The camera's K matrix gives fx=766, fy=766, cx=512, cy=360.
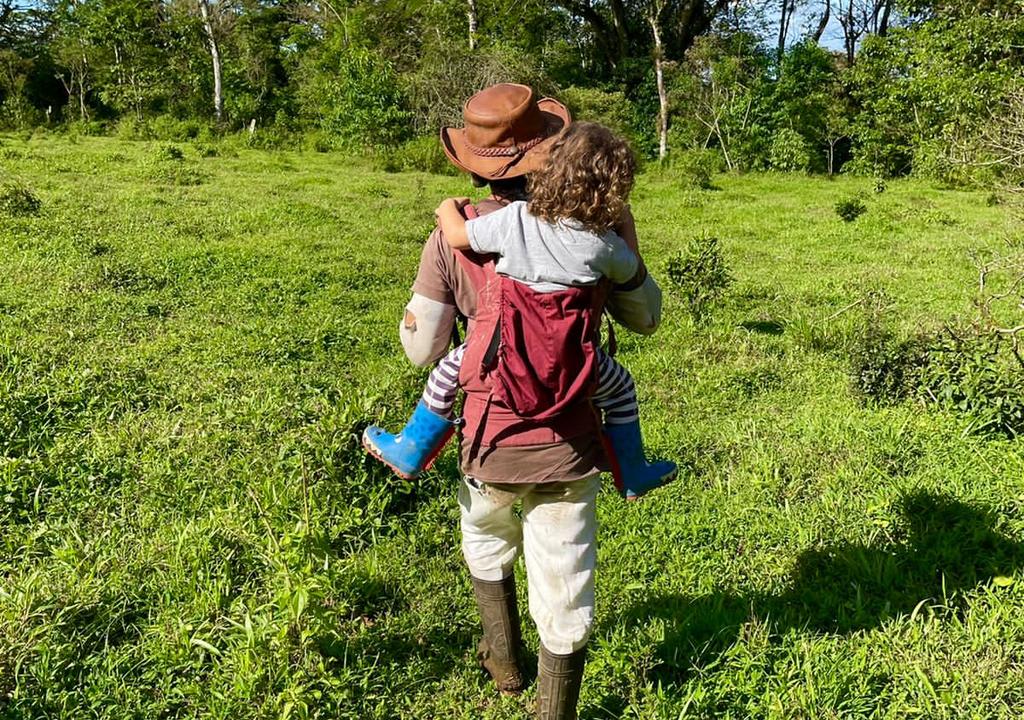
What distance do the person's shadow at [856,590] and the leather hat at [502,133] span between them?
1749 millimetres

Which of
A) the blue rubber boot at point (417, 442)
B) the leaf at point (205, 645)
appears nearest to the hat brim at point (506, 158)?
the blue rubber boot at point (417, 442)

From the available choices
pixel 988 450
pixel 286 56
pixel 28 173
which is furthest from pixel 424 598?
pixel 286 56

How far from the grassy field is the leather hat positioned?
140 cm

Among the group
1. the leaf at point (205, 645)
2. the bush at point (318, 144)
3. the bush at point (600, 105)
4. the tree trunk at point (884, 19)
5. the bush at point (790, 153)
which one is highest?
the tree trunk at point (884, 19)

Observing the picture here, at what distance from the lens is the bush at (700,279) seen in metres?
6.55

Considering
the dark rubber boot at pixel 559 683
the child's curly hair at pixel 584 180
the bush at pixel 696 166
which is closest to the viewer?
the child's curly hair at pixel 584 180

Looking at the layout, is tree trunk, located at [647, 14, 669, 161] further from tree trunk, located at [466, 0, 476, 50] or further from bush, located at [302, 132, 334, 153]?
bush, located at [302, 132, 334, 153]

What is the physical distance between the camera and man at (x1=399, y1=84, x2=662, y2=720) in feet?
6.33

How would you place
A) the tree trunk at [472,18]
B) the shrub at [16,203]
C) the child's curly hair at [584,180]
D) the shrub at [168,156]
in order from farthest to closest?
the tree trunk at [472,18]
the shrub at [168,156]
the shrub at [16,203]
the child's curly hair at [584,180]

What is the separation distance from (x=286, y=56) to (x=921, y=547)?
2967 centimetres

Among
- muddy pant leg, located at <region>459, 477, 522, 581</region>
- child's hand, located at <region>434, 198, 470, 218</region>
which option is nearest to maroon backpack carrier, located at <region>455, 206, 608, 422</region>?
child's hand, located at <region>434, 198, 470, 218</region>

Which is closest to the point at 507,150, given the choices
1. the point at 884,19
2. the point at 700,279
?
the point at 700,279

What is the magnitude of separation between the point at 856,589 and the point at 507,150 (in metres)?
2.21

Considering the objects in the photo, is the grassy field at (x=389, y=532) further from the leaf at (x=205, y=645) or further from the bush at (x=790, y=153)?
the bush at (x=790, y=153)
